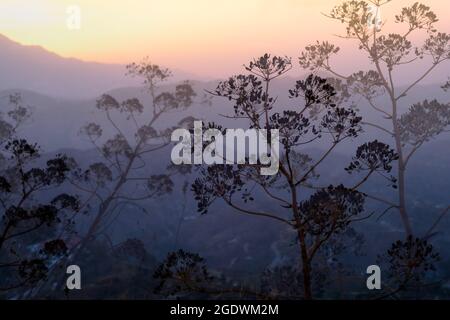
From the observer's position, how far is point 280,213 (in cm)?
5441

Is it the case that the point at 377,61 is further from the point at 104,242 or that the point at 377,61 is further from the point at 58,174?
the point at 104,242

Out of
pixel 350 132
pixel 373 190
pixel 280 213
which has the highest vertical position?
pixel 373 190

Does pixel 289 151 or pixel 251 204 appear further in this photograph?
pixel 251 204

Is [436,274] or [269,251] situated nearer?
[436,274]

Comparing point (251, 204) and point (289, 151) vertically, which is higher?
point (251, 204)

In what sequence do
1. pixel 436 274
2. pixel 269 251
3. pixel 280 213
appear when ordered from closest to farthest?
1. pixel 436 274
2. pixel 269 251
3. pixel 280 213

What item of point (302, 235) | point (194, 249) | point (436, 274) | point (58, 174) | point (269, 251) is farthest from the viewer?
point (194, 249)

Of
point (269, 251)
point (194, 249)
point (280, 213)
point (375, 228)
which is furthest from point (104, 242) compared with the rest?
point (375, 228)

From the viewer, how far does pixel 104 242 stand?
38.2 m

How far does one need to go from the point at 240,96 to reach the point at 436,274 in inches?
1191

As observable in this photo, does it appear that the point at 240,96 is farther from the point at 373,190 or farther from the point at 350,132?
the point at 373,190

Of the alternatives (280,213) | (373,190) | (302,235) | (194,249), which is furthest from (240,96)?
(373,190)
